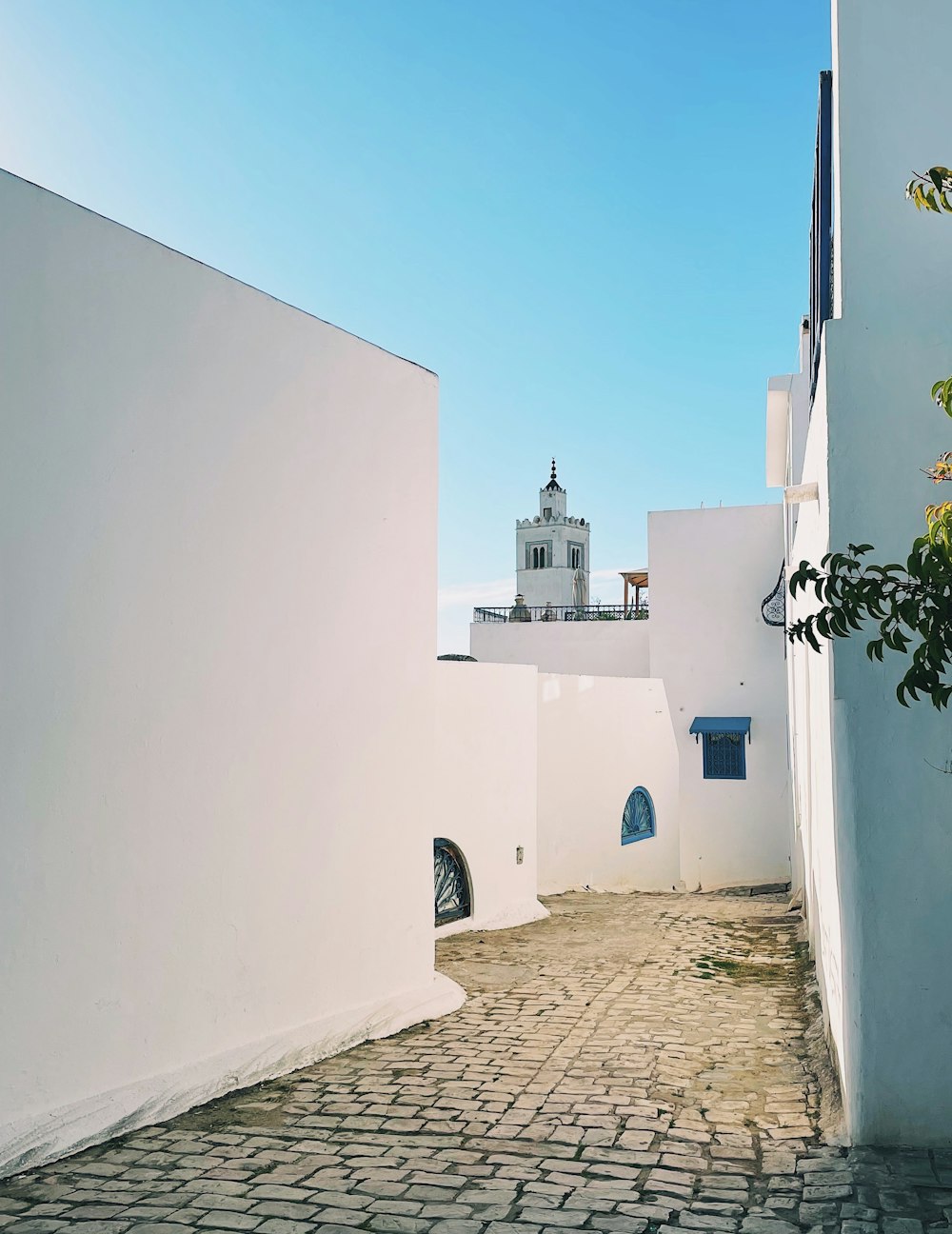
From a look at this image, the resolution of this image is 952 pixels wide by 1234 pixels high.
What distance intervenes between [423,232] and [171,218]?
3309 millimetres

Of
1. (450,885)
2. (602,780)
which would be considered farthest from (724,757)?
(450,885)

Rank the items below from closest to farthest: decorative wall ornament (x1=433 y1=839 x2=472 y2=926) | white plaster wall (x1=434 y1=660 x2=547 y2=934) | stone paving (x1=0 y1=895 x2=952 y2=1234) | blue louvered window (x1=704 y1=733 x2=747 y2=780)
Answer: stone paving (x1=0 y1=895 x2=952 y2=1234)
decorative wall ornament (x1=433 y1=839 x2=472 y2=926)
white plaster wall (x1=434 y1=660 x2=547 y2=934)
blue louvered window (x1=704 y1=733 x2=747 y2=780)

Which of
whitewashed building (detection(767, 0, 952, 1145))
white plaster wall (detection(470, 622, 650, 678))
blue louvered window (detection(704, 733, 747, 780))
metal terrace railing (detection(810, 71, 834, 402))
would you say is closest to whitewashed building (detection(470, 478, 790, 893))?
blue louvered window (detection(704, 733, 747, 780))

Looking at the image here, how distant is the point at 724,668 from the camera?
19812mm

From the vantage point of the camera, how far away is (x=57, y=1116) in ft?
15.3

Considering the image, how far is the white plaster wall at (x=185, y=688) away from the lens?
472 centimetres

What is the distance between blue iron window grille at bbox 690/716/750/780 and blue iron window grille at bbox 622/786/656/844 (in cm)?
167

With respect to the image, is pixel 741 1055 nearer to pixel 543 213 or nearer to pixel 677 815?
pixel 543 213

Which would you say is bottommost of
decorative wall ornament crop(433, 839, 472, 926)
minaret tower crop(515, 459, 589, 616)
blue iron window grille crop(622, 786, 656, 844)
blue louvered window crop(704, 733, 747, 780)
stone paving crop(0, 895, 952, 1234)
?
stone paving crop(0, 895, 952, 1234)

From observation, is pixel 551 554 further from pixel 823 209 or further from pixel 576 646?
pixel 823 209

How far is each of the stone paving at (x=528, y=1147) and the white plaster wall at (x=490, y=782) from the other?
3.07 metres

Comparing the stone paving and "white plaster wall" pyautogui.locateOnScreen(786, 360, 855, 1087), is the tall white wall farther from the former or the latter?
the stone paving

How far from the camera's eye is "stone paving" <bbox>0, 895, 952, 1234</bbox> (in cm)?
396

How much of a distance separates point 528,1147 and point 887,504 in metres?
3.25
